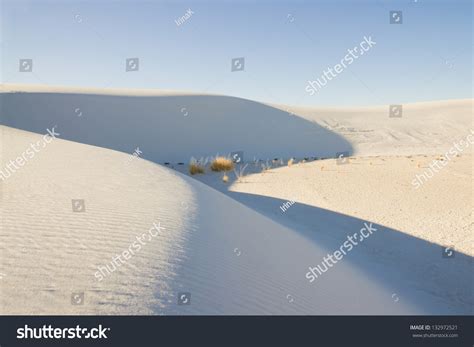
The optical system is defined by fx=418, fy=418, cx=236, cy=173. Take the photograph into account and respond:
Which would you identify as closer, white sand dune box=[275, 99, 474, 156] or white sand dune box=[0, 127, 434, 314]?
white sand dune box=[0, 127, 434, 314]

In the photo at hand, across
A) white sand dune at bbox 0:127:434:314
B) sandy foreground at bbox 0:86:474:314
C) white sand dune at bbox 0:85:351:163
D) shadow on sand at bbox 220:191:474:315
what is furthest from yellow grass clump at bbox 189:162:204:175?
white sand dune at bbox 0:127:434:314

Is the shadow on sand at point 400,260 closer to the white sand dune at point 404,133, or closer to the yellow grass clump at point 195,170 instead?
the yellow grass clump at point 195,170

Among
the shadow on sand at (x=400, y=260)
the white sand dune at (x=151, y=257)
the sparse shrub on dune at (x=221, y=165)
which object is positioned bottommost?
the shadow on sand at (x=400, y=260)

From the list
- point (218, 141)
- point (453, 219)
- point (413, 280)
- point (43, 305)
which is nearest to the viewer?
point (43, 305)

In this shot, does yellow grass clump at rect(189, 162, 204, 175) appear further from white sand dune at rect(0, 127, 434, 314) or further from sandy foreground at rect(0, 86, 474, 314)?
white sand dune at rect(0, 127, 434, 314)

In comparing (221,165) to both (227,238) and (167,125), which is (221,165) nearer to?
(227,238)

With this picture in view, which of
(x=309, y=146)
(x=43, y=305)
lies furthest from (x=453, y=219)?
(x=309, y=146)

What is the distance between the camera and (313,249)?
6688mm

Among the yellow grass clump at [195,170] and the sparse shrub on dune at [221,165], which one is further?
the sparse shrub on dune at [221,165]

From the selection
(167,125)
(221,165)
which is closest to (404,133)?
(167,125)

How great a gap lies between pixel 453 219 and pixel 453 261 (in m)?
2.36

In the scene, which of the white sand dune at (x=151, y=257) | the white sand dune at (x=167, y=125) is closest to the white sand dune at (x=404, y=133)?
the white sand dune at (x=167, y=125)

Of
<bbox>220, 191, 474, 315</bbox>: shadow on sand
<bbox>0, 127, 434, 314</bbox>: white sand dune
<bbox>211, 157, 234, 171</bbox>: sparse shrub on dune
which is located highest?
<bbox>0, 127, 434, 314</bbox>: white sand dune
